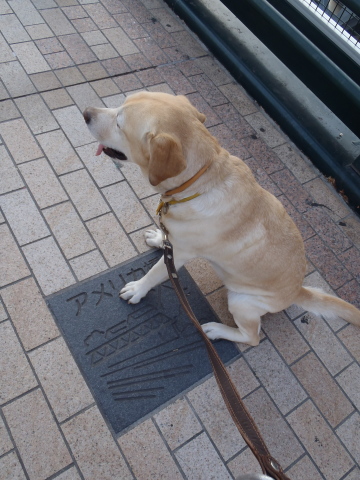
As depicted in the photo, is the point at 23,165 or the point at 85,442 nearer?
the point at 85,442

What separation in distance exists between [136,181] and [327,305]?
2.02m

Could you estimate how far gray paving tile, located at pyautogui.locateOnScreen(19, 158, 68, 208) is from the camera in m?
3.32

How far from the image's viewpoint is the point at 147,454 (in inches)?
95.6

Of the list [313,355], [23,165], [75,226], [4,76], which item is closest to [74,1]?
[4,76]

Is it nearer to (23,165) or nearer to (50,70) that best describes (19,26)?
(50,70)

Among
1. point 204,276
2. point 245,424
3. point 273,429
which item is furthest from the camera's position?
point 204,276

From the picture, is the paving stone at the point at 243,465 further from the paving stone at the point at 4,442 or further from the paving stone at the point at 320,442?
the paving stone at the point at 4,442

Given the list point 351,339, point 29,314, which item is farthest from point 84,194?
point 351,339

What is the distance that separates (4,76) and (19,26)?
917 millimetres

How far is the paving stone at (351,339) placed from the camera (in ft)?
10.6

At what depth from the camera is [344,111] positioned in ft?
14.1

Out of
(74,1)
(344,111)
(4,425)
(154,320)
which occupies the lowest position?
(4,425)

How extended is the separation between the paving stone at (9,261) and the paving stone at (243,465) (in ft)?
6.55

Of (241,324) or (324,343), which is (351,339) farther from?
(241,324)
